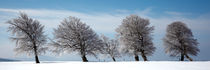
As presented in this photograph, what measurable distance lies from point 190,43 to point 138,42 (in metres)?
11.5

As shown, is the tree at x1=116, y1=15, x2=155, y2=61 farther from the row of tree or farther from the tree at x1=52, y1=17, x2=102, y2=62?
the tree at x1=52, y1=17, x2=102, y2=62

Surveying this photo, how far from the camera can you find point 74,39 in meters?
33.6

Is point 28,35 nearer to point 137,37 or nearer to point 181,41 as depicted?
point 137,37

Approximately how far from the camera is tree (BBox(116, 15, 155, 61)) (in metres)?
34.4

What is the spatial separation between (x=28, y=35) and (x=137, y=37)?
1856cm

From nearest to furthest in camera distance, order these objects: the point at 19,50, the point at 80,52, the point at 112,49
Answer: the point at 19,50
the point at 80,52
the point at 112,49

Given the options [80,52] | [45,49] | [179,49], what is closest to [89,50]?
[80,52]

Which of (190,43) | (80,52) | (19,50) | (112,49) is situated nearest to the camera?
(19,50)

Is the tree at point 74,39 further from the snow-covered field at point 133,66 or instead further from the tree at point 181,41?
the tree at point 181,41

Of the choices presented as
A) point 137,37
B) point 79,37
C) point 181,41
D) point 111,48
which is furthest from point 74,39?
point 181,41

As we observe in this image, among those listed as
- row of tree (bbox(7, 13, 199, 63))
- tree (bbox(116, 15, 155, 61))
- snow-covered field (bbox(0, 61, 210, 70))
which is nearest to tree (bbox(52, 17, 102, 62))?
row of tree (bbox(7, 13, 199, 63))

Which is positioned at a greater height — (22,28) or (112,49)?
(22,28)

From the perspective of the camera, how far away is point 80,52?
3356 centimetres

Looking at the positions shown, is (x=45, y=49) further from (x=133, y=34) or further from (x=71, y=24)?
(x=133, y=34)
